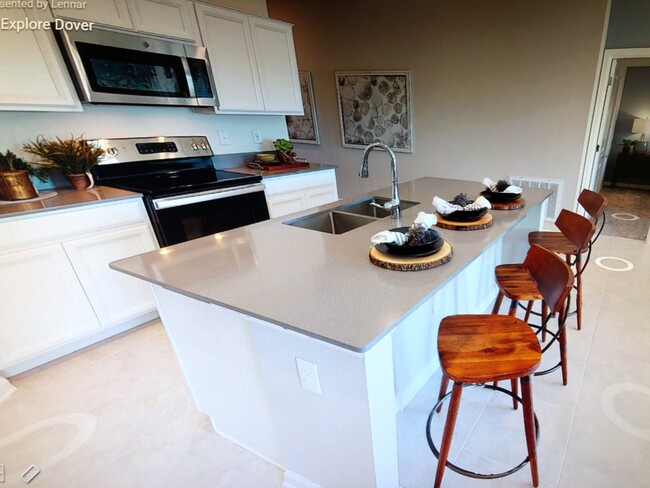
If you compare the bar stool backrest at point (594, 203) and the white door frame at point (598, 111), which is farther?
the white door frame at point (598, 111)

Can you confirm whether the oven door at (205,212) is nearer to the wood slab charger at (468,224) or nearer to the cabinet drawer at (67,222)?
the cabinet drawer at (67,222)

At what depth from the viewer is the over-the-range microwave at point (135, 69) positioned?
2082 mm

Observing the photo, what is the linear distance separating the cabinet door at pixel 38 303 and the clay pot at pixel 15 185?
0.39 m

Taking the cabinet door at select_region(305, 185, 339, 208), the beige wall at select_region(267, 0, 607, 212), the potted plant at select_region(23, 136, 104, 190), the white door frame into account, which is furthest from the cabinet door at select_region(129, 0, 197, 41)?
the white door frame

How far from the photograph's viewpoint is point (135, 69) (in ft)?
7.66

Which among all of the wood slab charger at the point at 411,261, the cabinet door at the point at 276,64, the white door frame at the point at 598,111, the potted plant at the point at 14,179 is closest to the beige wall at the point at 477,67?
the white door frame at the point at 598,111

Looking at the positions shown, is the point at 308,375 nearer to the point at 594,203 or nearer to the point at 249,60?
the point at 594,203

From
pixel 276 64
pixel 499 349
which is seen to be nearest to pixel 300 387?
pixel 499 349

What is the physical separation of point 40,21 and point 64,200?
107cm

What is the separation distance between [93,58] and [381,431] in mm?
2700

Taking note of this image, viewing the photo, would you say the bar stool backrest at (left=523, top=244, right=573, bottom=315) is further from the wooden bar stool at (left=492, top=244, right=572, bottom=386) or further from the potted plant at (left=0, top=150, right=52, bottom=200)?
the potted plant at (left=0, top=150, right=52, bottom=200)

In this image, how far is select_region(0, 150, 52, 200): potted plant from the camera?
1904 millimetres

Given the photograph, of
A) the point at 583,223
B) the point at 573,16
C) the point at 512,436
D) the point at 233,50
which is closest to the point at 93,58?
the point at 233,50

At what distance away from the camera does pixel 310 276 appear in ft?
3.59
